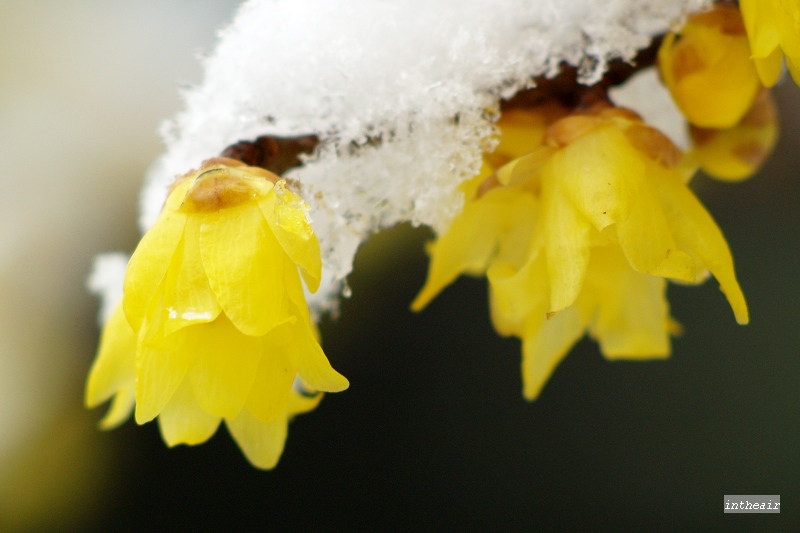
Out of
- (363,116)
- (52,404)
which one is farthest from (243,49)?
(52,404)

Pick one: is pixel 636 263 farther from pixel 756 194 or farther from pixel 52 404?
pixel 756 194

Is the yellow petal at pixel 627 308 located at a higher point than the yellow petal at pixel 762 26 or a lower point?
lower

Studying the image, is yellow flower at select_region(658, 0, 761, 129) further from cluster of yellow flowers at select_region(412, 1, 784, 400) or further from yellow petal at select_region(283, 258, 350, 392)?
yellow petal at select_region(283, 258, 350, 392)

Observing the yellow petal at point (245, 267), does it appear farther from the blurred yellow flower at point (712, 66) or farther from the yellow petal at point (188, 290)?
the blurred yellow flower at point (712, 66)

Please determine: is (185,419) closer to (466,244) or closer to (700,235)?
(466,244)

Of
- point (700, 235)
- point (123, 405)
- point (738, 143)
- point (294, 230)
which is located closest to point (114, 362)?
point (123, 405)

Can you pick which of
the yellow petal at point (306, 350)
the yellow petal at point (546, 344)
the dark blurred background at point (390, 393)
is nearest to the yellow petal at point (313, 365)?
the yellow petal at point (306, 350)

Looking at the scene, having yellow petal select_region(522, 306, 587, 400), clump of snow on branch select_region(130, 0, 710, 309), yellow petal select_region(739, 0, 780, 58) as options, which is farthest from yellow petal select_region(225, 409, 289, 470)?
yellow petal select_region(739, 0, 780, 58)
